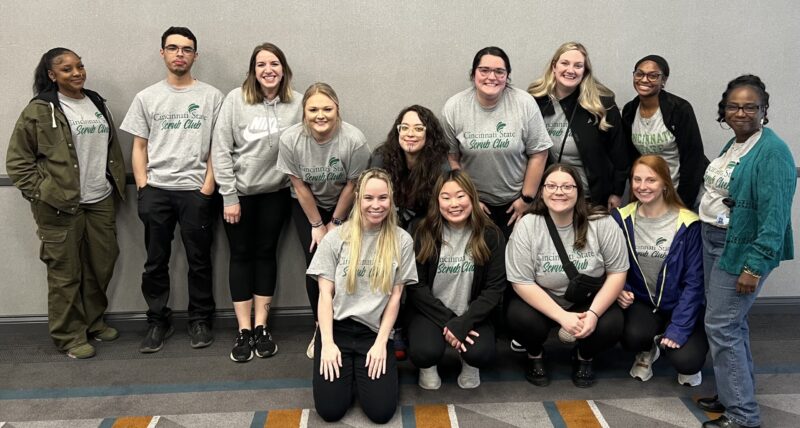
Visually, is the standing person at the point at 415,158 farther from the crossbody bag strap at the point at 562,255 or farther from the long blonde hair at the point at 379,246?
the crossbody bag strap at the point at 562,255

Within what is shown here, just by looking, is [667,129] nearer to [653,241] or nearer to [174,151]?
[653,241]

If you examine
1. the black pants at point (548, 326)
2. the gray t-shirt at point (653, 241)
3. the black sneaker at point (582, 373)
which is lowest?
the black sneaker at point (582, 373)

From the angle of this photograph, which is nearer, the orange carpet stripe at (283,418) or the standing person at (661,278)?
the orange carpet stripe at (283,418)

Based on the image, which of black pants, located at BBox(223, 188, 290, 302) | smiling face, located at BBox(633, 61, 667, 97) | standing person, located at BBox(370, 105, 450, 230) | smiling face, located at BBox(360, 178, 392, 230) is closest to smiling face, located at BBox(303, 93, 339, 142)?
standing person, located at BBox(370, 105, 450, 230)

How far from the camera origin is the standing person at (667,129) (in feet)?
8.36

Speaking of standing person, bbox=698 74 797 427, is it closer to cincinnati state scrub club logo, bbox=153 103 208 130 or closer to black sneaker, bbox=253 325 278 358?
black sneaker, bbox=253 325 278 358

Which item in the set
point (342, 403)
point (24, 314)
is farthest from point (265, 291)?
point (24, 314)

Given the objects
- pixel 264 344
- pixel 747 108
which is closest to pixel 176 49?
pixel 264 344

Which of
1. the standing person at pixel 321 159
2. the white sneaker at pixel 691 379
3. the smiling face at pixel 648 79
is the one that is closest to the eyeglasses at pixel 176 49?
the standing person at pixel 321 159

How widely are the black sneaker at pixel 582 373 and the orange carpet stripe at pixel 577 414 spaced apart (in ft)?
0.42

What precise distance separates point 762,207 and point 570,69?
0.96 meters

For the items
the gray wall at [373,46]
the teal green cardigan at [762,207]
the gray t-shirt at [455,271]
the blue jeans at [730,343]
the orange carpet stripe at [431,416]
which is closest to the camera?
the teal green cardigan at [762,207]

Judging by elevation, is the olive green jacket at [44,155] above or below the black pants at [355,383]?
above

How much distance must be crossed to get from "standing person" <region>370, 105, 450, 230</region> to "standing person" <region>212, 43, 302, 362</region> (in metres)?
0.51
